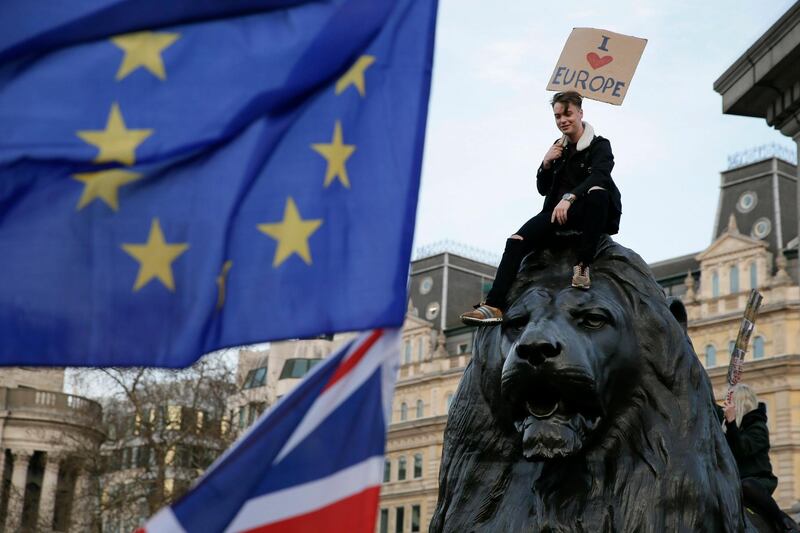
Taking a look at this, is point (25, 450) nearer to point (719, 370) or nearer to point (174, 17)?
point (719, 370)

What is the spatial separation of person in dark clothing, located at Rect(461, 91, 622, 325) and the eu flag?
63 centimetres

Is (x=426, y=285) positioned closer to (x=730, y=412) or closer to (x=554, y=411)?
(x=730, y=412)

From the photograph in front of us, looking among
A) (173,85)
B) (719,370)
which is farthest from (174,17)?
→ (719,370)

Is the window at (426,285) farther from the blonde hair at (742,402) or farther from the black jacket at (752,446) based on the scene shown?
the black jacket at (752,446)

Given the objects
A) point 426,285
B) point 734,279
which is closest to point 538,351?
point 734,279

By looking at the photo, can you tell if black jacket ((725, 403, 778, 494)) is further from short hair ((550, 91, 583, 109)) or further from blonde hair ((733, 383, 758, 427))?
short hair ((550, 91, 583, 109))

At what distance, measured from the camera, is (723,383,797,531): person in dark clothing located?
5.54 meters

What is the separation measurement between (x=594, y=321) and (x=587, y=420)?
32 centimetres

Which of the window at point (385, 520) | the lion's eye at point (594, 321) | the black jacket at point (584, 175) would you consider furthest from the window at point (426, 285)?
the lion's eye at point (594, 321)

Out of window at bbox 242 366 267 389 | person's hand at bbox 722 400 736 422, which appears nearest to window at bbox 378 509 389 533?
window at bbox 242 366 267 389

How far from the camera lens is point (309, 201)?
12.1ft

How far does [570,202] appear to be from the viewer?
4.13m

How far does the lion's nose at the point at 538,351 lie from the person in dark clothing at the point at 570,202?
323mm

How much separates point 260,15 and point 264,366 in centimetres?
7211
